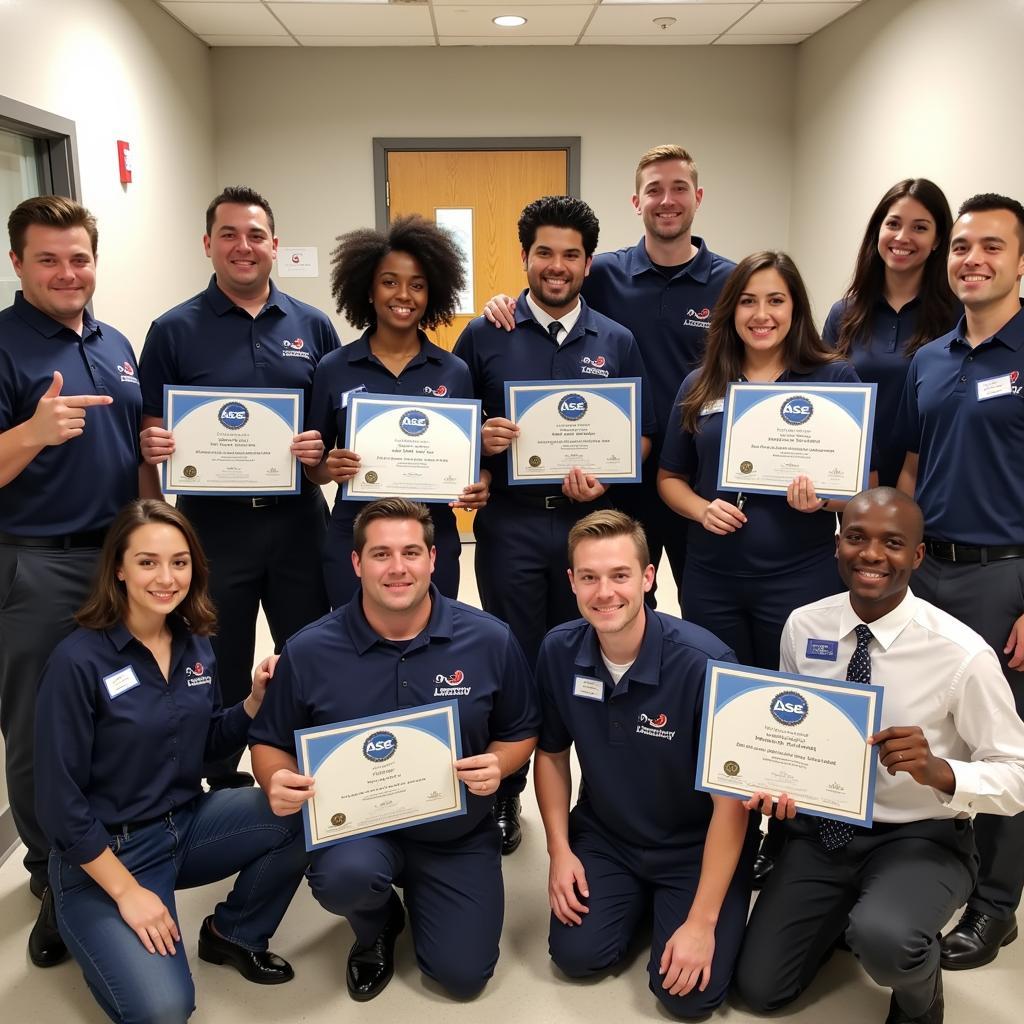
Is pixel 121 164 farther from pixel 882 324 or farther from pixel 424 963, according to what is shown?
pixel 424 963

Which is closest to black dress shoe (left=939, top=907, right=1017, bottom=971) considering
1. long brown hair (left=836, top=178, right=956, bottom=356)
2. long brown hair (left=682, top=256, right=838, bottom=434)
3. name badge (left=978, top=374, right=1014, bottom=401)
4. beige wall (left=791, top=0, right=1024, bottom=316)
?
name badge (left=978, top=374, right=1014, bottom=401)

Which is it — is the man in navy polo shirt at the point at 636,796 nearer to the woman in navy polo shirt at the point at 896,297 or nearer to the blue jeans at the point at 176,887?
the blue jeans at the point at 176,887

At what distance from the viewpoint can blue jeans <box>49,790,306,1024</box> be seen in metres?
1.86

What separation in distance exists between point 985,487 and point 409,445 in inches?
58.0

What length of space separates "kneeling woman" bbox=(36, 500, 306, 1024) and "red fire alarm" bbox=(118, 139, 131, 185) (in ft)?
8.83

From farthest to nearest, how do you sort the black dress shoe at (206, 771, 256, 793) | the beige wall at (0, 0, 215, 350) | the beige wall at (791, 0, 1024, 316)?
the beige wall at (791, 0, 1024, 316) → the beige wall at (0, 0, 215, 350) → the black dress shoe at (206, 771, 256, 793)

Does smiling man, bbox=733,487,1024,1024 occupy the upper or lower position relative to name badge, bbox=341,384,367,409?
lower

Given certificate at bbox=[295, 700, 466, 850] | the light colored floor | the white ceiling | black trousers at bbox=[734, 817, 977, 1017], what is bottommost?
the light colored floor

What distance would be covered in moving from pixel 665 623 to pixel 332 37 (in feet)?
14.6

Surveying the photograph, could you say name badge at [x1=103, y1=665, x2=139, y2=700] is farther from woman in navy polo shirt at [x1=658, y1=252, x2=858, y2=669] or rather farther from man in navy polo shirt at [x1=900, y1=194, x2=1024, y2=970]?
man in navy polo shirt at [x1=900, y1=194, x2=1024, y2=970]

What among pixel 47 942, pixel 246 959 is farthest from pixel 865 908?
pixel 47 942

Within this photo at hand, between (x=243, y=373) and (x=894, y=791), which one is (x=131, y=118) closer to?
(x=243, y=373)

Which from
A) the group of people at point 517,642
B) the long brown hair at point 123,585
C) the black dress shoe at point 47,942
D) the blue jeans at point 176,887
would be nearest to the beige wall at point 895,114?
the group of people at point 517,642

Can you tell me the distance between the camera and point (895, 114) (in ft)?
14.6
